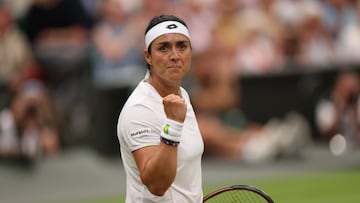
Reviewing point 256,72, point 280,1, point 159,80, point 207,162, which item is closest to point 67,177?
point 207,162

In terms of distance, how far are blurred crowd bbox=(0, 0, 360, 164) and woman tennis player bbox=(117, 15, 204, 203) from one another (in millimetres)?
7087

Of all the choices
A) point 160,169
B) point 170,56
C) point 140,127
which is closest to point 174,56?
point 170,56

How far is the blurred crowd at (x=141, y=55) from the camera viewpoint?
1267cm

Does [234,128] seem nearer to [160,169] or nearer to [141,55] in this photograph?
[141,55]

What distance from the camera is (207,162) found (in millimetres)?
14234

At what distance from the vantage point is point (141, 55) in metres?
14.4

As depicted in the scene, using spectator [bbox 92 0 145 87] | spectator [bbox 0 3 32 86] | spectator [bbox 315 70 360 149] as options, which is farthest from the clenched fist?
spectator [bbox 315 70 360 149]

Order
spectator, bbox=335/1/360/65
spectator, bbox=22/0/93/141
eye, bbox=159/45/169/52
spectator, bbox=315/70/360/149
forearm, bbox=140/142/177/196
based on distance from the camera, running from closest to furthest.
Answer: forearm, bbox=140/142/177/196 → eye, bbox=159/45/169/52 → spectator, bbox=22/0/93/141 → spectator, bbox=315/70/360/149 → spectator, bbox=335/1/360/65

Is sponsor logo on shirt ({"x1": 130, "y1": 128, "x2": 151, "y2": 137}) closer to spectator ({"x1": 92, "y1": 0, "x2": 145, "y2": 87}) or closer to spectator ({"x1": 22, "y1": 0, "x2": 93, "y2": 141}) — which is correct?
spectator ({"x1": 22, "y1": 0, "x2": 93, "y2": 141})

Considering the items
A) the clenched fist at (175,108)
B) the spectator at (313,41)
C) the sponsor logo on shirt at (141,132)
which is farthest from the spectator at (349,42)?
the clenched fist at (175,108)

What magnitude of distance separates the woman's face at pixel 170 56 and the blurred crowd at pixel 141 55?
23.7ft

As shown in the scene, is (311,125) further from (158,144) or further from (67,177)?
(158,144)

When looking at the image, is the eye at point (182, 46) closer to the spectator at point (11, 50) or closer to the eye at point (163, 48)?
the eye at point (163, 48)

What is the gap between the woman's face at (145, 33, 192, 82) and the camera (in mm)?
5180
